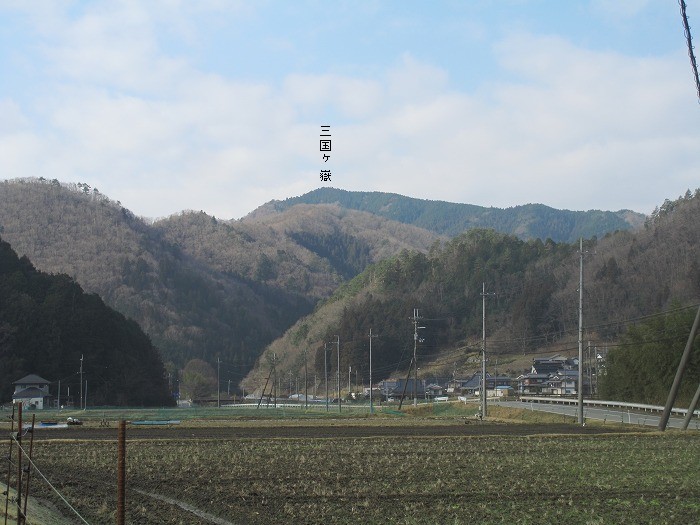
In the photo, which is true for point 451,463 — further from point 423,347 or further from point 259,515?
point 423,347

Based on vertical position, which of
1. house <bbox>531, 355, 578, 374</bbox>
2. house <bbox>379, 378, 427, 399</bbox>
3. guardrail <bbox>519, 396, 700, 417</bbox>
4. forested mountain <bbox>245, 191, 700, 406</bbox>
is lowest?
house <bbox>379, 378, 427, 399</bbox>

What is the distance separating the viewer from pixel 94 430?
36156 mm

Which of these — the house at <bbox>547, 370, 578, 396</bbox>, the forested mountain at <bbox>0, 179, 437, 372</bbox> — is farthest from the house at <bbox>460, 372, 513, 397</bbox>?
the forested mountain at <bbox>0, 179, 437, 372</bbox>

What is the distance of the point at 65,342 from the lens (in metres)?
78.8

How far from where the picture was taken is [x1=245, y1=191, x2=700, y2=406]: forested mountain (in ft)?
349

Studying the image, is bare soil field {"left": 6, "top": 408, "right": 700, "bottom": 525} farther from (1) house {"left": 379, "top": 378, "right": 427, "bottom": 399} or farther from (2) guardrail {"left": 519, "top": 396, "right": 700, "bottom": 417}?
(1) house {"left": 379, "top": 378, "right": 427, "bottom": 399}

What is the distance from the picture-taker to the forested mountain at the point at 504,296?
10636cm

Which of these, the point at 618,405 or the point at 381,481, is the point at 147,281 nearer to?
the point at 618,405

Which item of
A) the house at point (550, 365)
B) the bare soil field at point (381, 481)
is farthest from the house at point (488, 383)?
the bare soil field at point (381, 481)

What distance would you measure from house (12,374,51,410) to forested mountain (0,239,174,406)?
5.61 ft

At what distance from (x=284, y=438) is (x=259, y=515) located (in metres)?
16.7

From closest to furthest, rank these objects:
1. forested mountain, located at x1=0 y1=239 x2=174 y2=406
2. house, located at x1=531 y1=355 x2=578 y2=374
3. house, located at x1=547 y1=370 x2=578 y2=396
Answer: forested mountain, located at x1=0 y1=239 x2=174 y2=406 → house, located at x1=547 y1=370 x2=578 y2=396 → house, located at x1=531 y1=355 x2=578 y2=374

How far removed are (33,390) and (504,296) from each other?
7069 cm

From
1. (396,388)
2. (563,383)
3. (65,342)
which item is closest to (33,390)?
(65,342)
